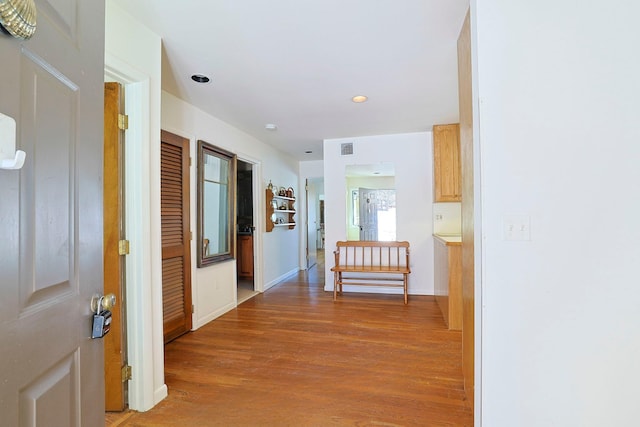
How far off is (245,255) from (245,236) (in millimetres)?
334

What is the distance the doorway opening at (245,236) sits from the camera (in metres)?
4.66

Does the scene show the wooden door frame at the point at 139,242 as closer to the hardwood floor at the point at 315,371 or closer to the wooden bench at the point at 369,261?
the hardwood floor at the point at 315,371

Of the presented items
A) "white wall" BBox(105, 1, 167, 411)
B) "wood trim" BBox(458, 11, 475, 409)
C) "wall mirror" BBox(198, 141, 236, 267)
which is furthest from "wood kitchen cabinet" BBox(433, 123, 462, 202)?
"white wall" BBox(105, 1, 167, 411)

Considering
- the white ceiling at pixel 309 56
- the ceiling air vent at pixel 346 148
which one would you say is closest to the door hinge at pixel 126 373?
the white ceiling at pixel 309 56

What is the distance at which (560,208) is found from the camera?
1.27 m

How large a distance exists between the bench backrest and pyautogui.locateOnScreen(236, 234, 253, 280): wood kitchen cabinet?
4.92 ft

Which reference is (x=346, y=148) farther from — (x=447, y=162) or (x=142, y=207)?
(x=142, y=207)

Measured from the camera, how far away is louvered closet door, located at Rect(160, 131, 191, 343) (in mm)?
2625

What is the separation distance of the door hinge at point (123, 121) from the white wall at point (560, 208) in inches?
75.3

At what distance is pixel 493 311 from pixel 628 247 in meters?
0.61

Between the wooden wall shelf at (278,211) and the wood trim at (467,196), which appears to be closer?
the wood trim at (467,196)

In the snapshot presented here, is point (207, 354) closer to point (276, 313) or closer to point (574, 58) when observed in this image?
point (276, 313)

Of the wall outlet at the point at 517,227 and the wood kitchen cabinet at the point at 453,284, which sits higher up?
the wall outlet at the point at 517,227

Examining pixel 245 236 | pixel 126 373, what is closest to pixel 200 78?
pixel 126 373
